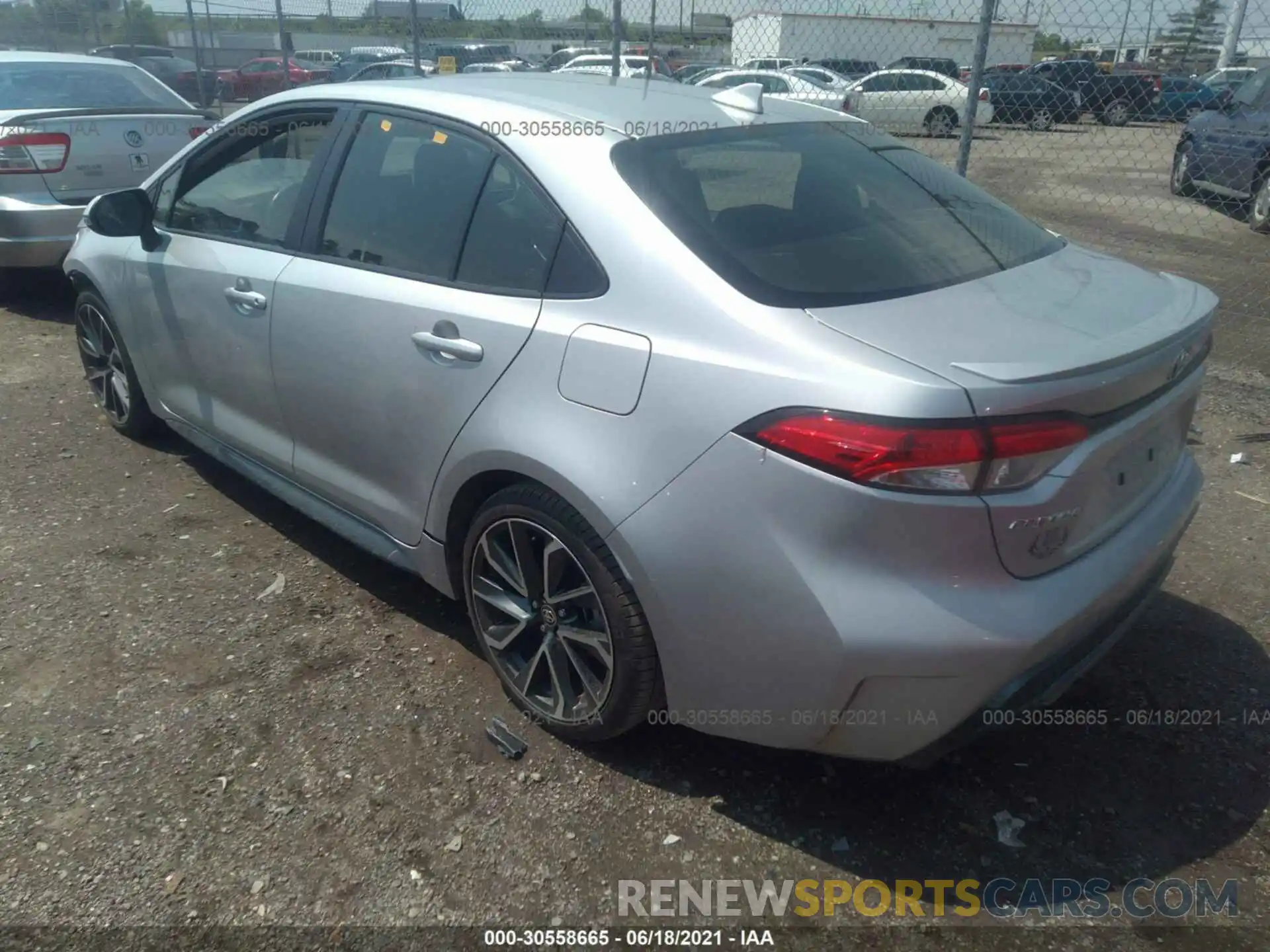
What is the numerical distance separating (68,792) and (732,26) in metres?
19.2

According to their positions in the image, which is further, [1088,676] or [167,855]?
[1088,676]

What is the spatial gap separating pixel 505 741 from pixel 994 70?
20.8 meters

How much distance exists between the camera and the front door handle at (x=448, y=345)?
8.48ft

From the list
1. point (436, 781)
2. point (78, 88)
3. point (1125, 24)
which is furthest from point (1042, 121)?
point (436, 781)

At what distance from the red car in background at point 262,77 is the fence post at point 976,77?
18443mm

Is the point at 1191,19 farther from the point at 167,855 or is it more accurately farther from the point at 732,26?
the point at 167,855

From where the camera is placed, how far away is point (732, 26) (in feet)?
62.1

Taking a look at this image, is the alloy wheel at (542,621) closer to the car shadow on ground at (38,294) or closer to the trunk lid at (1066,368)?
the trunk lid at (1066,368)

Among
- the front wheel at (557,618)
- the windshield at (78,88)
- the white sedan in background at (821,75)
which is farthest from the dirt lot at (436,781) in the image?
the white sedan in background at (821,75)

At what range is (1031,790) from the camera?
258 centimetres

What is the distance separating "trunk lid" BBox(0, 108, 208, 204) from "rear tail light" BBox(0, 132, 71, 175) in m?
0.02

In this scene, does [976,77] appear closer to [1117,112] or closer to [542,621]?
[542,621]

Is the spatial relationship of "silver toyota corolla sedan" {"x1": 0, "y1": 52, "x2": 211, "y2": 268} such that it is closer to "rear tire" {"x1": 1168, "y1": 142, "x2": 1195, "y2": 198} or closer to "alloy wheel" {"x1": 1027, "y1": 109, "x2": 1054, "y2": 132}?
"rear tire" {"x1": 1168, "y1": 142, "x2": 1195, "y2": 198}

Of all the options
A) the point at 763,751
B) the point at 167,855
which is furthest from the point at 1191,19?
the point at 167,855
